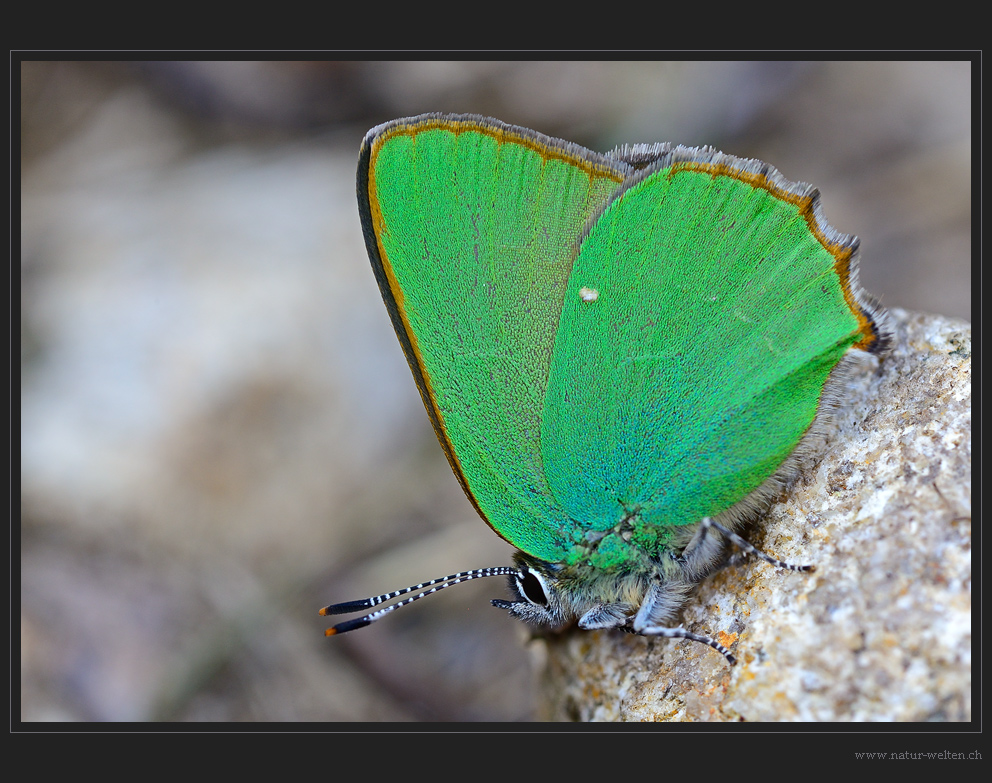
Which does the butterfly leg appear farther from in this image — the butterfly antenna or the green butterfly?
the butterfly antenna

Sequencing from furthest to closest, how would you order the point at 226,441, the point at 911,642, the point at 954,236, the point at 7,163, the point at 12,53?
the point at 954,236 < the point at 226,441 < the point at 7,163 < the point at 12,53 < the point at 911,642

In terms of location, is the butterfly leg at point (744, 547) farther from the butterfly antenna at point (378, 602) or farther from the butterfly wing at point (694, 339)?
the butterfly antenna at point (378, 602)

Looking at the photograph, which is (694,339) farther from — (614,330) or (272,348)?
(272,348)

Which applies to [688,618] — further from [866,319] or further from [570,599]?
[866,319]

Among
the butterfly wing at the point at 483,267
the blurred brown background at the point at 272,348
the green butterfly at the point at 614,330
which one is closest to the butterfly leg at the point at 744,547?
the green butterfly at the point at 614,330

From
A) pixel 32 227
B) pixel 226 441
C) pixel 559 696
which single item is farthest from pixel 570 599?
pixel 32 227

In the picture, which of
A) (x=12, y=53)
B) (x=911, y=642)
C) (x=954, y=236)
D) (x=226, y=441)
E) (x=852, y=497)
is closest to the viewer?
(x=911, y=642)
